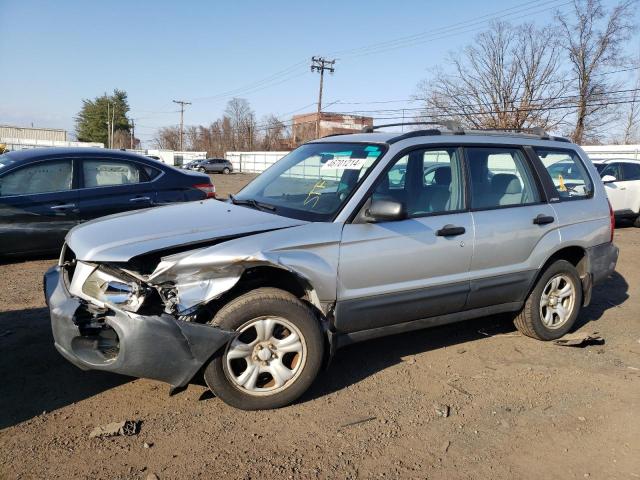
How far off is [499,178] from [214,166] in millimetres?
50888

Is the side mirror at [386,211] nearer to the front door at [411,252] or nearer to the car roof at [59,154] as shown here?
the front door at [411,252]

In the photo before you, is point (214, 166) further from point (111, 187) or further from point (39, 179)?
point (39, 179)

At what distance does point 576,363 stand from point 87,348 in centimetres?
371

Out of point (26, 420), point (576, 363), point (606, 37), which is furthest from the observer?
point (606, 37)

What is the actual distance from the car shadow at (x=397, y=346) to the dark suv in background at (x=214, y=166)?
1897 inches

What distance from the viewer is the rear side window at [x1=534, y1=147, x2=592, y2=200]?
481cm

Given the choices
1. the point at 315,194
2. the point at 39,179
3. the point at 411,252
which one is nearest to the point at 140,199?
the point at 39,179

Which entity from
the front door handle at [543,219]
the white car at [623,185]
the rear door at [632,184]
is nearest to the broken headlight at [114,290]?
A: the front door handle at [543,219]

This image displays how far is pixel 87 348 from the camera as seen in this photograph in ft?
10.2

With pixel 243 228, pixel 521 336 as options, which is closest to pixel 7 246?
pixel 243 228

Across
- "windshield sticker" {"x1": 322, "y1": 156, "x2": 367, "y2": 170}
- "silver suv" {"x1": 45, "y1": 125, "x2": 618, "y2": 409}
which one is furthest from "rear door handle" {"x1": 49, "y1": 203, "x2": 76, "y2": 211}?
"windshield sticker" {"x1": 322, "y1": 156, "x2": 367, "y2": 170}

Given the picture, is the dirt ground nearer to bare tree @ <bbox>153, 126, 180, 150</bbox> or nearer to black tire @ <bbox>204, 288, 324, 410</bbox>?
black tire @ <bbox>204, 288, 324, 410</bbox>

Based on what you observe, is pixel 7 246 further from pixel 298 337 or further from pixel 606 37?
pixel 606 37

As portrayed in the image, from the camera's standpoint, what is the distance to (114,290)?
3.12 m
